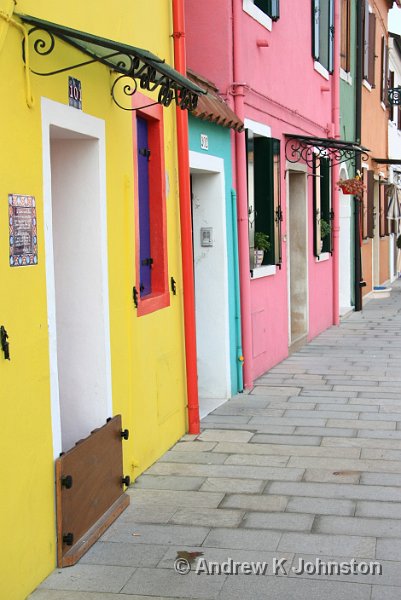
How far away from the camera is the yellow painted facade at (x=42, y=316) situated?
4320mm

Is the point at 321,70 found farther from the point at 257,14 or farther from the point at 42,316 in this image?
the point at 42,316

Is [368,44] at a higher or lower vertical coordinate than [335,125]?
higher

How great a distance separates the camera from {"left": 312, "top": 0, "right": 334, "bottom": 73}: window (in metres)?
13.3

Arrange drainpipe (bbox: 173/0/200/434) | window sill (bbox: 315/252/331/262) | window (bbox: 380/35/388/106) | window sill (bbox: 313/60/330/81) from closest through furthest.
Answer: drainpipe (bbox: 173/0/200/434) < window sill (bbox: 313/60/330/81) < window sill (bbox: 315/252/331/262) < window (bbox: 380/35/388/106)

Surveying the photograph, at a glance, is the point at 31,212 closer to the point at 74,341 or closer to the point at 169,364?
the point at 74,341

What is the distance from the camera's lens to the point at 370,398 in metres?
9.21

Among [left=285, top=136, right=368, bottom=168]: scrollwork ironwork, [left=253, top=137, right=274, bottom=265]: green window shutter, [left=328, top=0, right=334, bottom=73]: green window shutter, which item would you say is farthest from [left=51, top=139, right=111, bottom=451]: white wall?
[left=328, top=0, right=334, bottom=73]: green window shutter

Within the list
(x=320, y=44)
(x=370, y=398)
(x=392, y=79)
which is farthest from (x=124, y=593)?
(x=392, y=79)

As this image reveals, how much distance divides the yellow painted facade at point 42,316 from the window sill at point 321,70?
7.12 metres

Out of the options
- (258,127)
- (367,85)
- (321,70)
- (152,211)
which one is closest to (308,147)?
(321,70)

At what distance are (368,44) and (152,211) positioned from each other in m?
13.2

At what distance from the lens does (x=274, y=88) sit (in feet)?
36.5

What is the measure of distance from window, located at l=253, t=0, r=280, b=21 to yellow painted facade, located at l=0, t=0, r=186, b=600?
4168mm
